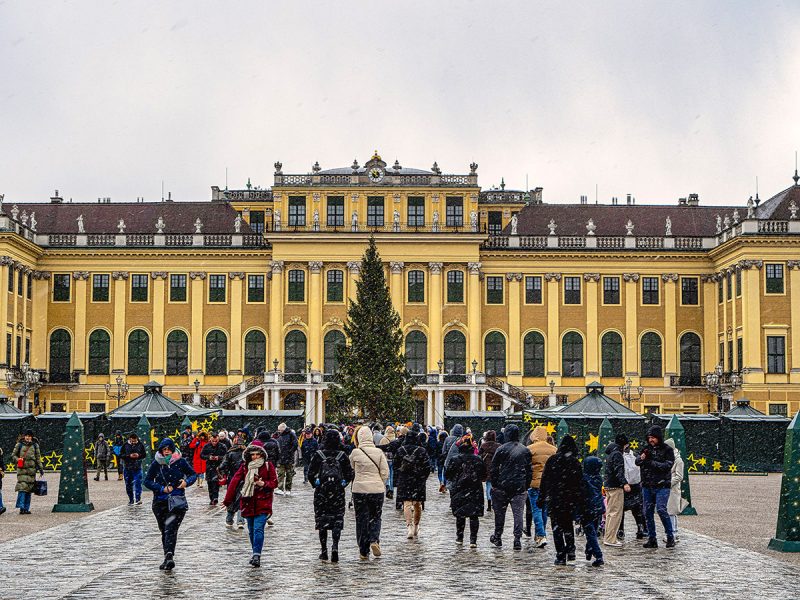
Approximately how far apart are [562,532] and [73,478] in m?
11.5

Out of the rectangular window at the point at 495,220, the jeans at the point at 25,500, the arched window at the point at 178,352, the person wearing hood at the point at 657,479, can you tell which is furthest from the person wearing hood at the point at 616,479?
the rectangular window at the point at 495,220

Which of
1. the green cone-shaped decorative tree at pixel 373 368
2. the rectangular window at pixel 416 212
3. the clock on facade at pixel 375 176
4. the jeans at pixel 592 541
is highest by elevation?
the clock on facade at pixel 375 176

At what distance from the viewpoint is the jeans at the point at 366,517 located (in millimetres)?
16391

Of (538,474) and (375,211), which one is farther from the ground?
(375,211)

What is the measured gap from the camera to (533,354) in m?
69.2

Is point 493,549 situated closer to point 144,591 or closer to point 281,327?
point 144,591

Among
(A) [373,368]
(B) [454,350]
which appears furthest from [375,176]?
(A) [373,368]

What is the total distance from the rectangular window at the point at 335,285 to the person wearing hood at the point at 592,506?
5114cm

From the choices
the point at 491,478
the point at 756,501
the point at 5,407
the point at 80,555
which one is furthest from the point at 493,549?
the point at 5,407

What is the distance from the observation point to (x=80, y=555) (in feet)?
55.0

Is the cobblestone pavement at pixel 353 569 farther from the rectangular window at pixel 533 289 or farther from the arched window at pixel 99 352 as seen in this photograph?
the arched window at pixel 99 352

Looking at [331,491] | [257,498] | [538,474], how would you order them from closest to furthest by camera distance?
[257,498] → [331,491] → [538,474]

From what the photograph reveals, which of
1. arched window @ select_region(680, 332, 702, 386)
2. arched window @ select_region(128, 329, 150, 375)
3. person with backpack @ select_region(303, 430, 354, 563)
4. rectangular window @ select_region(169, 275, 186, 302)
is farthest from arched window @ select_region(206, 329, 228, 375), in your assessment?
person with backpack @ select_region(303, 430, 354, 563)

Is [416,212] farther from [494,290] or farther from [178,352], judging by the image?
[178,352]
